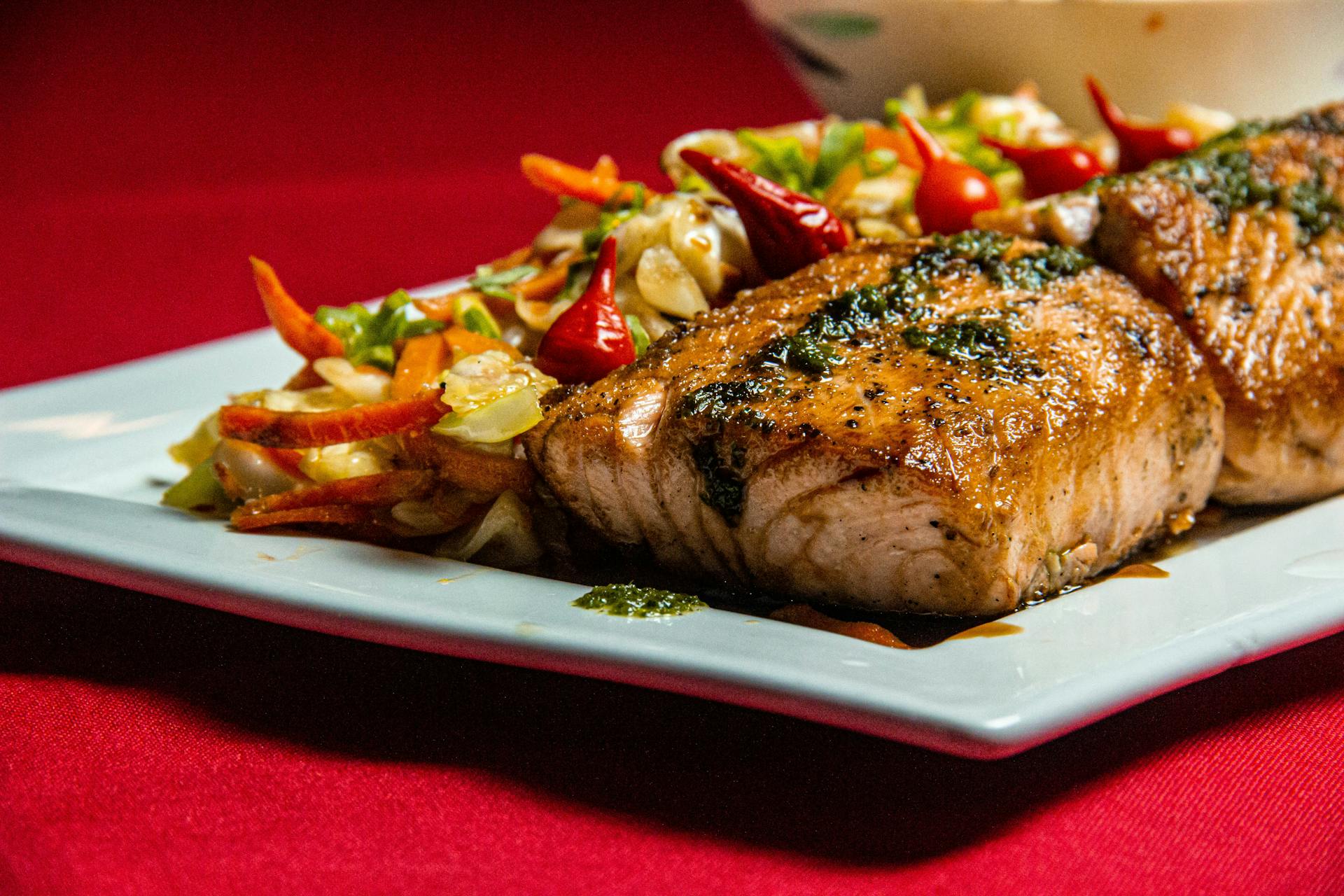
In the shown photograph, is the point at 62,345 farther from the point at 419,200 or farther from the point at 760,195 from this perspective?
the point at 760,195

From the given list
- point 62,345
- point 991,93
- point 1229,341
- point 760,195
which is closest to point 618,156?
point 991,93

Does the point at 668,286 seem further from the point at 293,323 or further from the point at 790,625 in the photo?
the point at 790,625

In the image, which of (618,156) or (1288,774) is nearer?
(1288,774)

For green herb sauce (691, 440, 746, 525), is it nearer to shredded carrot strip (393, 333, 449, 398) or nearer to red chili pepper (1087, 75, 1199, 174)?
shredded carrot strip (393, 333, 449, 398)

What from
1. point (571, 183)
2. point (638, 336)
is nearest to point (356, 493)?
point (638, 336)

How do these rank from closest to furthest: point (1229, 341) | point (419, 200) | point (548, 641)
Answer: point (548, 641)
point (1229, 341)
point (419, 200)

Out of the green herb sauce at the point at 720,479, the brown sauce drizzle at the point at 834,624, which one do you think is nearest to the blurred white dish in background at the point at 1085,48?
the green herb sauce at the point at 720,479
